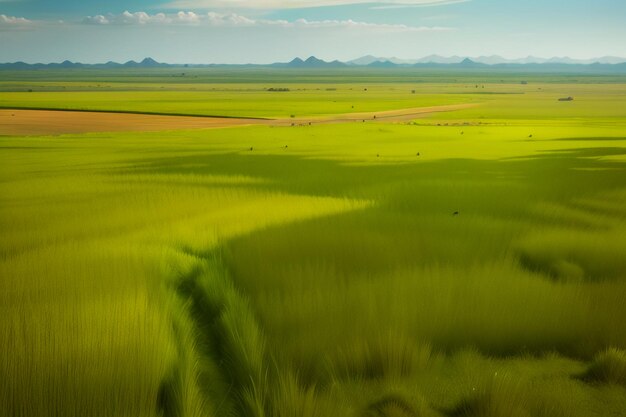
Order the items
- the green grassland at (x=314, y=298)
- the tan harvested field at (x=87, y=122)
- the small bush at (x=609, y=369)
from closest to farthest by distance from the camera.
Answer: the green grassland at (x=314, y=298) → the small bush at (x=609, y=369) → the tan harvested field at (x=87, y=122)

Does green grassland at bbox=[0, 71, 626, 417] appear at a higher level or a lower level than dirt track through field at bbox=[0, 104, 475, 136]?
higher

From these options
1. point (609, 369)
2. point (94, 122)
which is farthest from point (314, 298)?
point (94, 122)

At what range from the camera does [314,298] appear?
357 centimetres

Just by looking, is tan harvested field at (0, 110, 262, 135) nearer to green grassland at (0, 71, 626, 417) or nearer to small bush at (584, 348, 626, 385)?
green grassland at (0, 71, 626, 417)

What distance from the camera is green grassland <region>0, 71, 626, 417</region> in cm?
260

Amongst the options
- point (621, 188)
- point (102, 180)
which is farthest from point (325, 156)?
point (621, 188)

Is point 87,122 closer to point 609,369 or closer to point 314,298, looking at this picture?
point 314,298

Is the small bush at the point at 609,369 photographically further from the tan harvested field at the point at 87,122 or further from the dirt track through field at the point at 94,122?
the tan harvested field at the point at 87,122

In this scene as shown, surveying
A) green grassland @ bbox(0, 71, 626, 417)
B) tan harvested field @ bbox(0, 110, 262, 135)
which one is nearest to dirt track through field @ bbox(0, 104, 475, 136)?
tan harvested field @ bbox(0, 110, 262, 135)

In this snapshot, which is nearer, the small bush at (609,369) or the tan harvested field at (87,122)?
the small bush at (609,369)

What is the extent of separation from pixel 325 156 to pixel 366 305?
815cm

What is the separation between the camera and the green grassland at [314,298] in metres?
2.60

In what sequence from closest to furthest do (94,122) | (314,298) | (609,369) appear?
(609,369) → (314,298) → (94,122)

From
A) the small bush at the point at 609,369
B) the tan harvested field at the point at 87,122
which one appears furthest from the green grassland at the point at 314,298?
the tan harvested field at the point at 87,122
